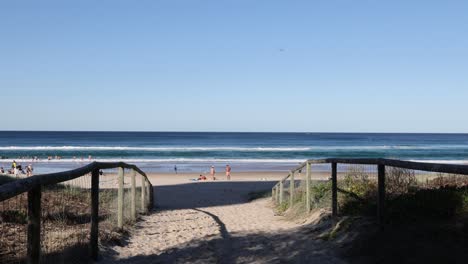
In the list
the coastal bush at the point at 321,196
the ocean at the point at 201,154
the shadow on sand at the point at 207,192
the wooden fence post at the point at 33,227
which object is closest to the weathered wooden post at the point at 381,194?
the coastal bush at the point at 321,196

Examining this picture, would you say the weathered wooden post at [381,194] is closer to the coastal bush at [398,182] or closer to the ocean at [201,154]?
the coastal bush at [398,182]

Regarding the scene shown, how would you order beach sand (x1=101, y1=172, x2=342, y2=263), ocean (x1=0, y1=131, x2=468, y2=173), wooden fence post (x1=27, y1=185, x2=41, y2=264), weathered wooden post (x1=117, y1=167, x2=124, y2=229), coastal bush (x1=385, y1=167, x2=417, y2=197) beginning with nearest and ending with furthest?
1. wooden fence post (x1=27, y1=185, x2=41, y2=264)
2. beach sand (x1=101, y1=172, x2=342, y2=263)
3. coastal bush (x1=385, y1=167, x2=417, y2=197)
4. weathered wooden post (x1=117, y1=167, x2=124, y2=229)
5. ocean (x1=0, y1=131, x2=468, y2=173)

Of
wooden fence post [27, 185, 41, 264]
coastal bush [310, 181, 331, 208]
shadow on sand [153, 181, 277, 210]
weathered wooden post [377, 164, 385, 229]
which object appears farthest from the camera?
shadow on sand [153, 181, 277, 210]

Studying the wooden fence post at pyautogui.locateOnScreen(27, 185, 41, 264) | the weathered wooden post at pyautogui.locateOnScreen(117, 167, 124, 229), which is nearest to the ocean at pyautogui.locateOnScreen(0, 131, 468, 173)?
the weathered wooden post at pyautogui.locateOnScreen(117, 167, 124, 229)

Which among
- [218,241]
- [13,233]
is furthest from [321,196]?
[13,233]

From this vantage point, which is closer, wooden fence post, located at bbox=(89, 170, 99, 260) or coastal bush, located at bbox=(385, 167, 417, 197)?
wooden fence post, located at bbox=(89, 170, 99, 260)

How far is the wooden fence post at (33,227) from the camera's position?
3.91 metres

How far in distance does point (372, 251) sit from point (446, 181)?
380 centimetres

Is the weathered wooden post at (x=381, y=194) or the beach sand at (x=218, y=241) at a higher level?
the weathered wooden post at (x=381, y=194)

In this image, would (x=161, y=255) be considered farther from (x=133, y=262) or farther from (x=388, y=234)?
(x=388, y=234)

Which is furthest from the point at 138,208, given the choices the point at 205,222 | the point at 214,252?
the point at 214,252

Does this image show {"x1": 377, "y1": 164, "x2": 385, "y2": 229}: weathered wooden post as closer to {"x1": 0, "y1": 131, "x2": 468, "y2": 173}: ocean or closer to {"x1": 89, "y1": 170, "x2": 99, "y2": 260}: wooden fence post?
{"x1": 89, "y1": 170, "x2": 99, "y2": 260}: wooden fence post

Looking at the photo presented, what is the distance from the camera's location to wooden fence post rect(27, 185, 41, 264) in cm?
391

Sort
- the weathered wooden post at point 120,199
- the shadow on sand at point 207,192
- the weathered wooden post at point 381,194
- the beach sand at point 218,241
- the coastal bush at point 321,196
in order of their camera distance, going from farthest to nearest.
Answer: the shadow on sand at point 207,192
the coastal bush at point 321,196
the weathered wooden post at point 120,199
the beach sand at point 218,241
the weathered wooden post at point 381,194
